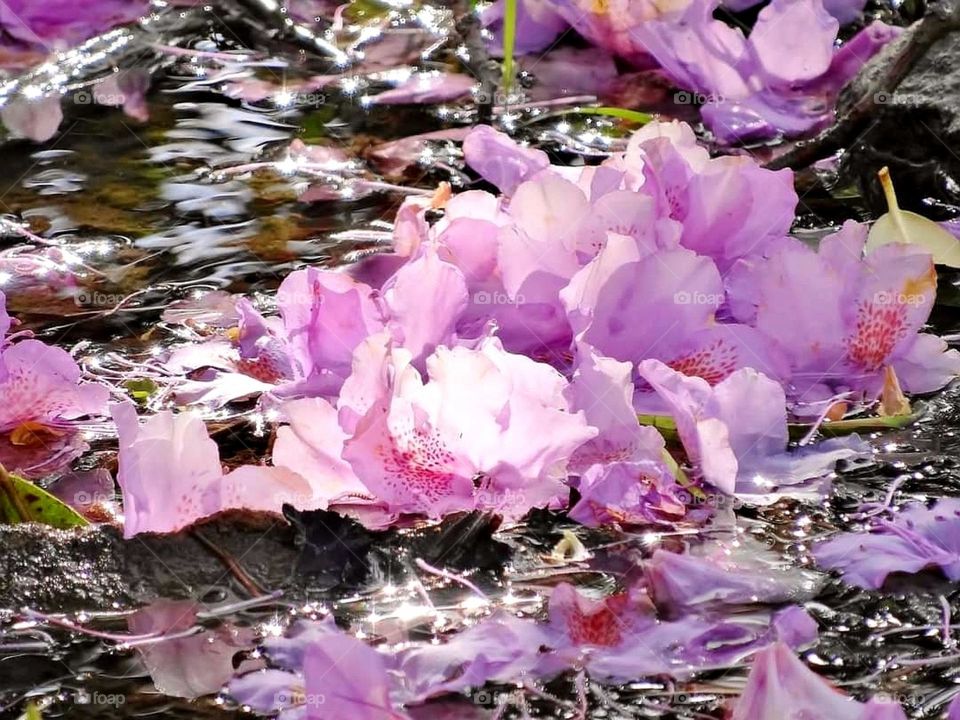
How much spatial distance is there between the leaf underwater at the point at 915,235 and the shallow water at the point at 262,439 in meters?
0.10

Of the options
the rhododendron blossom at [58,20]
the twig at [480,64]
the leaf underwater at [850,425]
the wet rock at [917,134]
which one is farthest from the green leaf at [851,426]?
the rhododendron blossom at [58,20]

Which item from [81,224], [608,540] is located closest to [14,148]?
[81,224]

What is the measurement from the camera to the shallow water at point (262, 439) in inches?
53.4

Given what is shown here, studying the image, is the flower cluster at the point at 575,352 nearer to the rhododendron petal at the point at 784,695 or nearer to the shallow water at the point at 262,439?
the shallow water at the point at 262,439

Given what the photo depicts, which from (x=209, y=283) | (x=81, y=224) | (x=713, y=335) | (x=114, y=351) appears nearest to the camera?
(x=713, y=335)

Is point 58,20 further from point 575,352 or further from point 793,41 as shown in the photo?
point 575,352

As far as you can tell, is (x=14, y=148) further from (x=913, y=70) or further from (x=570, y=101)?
(x=913, y=70)

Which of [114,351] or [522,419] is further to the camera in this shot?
[114,351]

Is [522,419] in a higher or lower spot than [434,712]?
higher

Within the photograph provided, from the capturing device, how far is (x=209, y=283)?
2.39 m

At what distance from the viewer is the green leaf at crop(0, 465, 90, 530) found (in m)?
1.58

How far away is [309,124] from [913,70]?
4.22 feet

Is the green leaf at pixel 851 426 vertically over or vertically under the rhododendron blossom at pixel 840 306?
under

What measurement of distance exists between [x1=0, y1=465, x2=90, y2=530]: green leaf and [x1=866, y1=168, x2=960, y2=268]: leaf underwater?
1.15m
